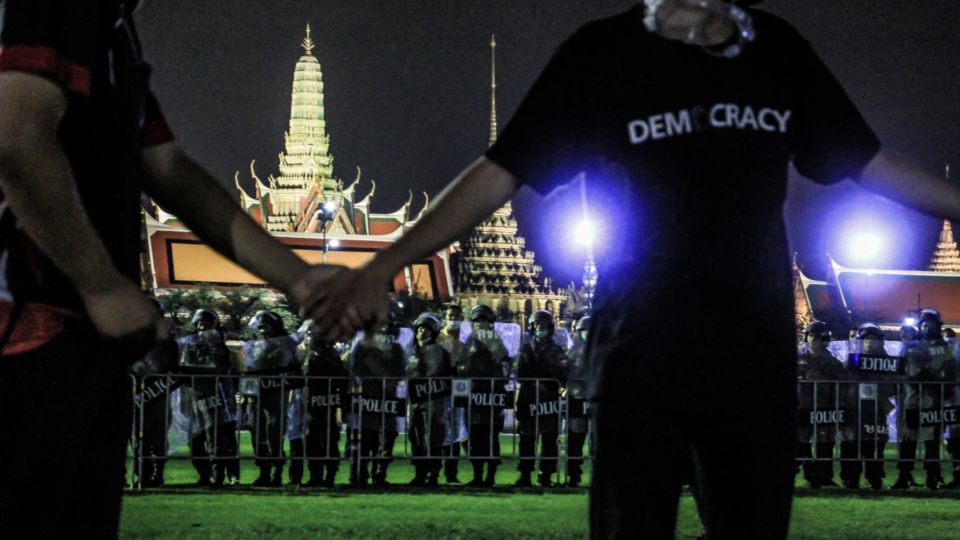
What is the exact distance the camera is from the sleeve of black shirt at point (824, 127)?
2.91 meters

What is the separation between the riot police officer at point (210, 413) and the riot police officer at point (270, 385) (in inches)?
10.7

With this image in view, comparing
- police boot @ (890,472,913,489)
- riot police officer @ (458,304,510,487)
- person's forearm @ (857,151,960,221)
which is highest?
person's forearm @ (857,151,960,221)

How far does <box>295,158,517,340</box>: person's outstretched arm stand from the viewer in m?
2.79

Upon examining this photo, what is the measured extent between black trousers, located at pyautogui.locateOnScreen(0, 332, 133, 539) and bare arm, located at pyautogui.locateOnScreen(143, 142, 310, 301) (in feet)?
1.36

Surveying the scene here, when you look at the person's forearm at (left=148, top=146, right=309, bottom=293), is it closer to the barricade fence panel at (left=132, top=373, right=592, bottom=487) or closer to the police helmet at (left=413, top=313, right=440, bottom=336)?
the barricade fence panel at (left=132, top=373, right=592, bottom=487)

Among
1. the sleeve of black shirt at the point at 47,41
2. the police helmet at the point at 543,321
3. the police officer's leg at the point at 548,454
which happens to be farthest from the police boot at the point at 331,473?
the sleeve of black shirt at the point at 47,41

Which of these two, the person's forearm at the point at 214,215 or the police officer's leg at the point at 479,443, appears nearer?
the person's forearm at the point at 214,215

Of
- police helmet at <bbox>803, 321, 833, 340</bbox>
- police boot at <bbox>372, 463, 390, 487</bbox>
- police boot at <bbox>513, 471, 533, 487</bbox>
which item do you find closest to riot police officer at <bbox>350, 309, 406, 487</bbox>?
police boot at <bbox>372, 463, 390, 487</bbox>

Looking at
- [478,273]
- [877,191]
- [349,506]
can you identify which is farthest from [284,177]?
[877,191]

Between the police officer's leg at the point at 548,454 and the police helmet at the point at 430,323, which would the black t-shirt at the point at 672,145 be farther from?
the police helmet at the point at 430,323

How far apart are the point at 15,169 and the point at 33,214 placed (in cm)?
7

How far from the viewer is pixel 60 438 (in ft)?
7.18

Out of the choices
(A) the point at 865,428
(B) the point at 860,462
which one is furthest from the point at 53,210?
(B) the point at 860,462

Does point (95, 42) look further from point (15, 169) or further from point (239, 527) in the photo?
point (239, 527)
